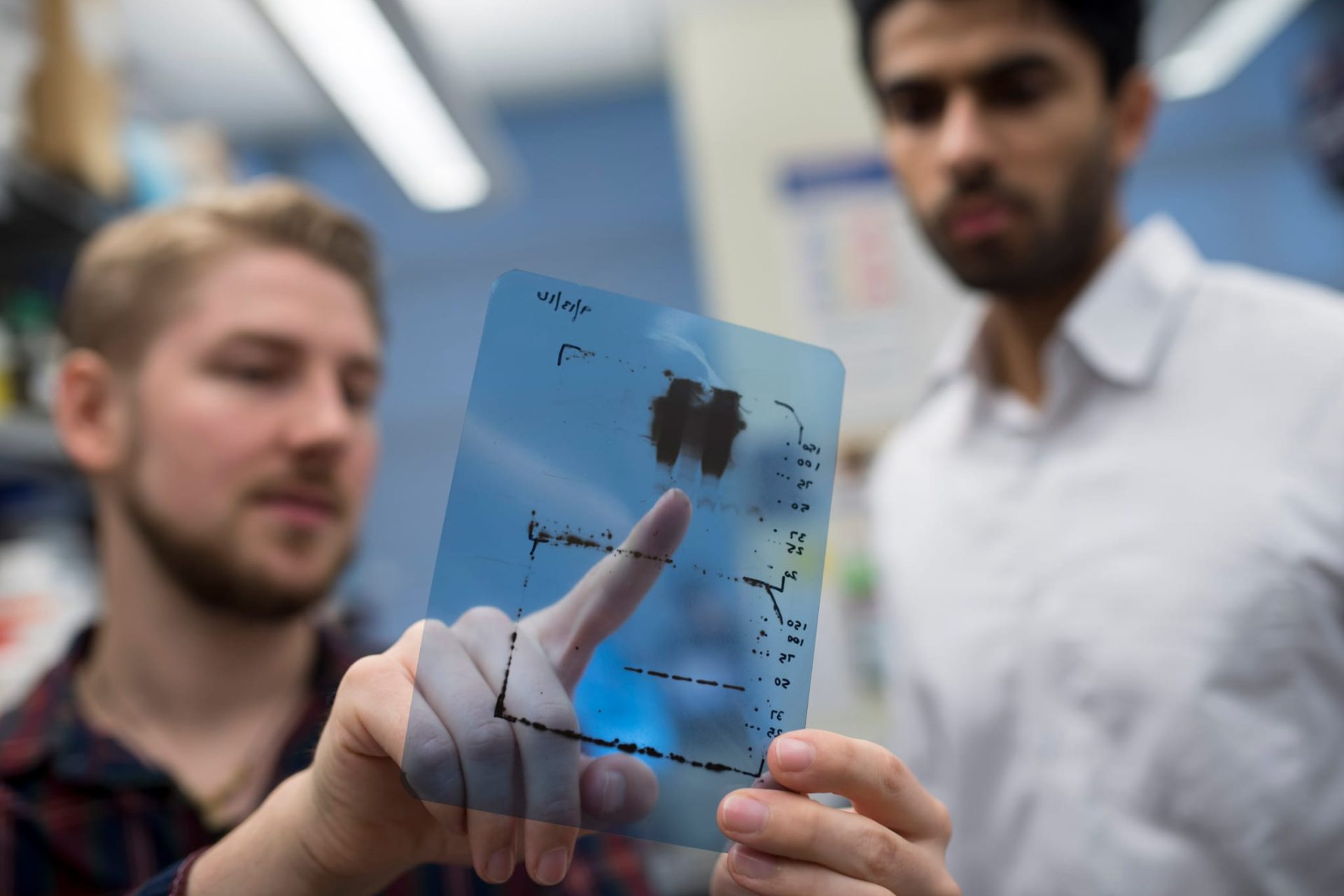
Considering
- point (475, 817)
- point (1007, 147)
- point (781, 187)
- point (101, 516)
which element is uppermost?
point (781, 187)

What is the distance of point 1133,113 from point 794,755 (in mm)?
1123

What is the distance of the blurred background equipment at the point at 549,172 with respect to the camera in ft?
5.60

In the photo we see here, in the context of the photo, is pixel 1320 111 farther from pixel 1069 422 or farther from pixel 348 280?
pixel 348 280

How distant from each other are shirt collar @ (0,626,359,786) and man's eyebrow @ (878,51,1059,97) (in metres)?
0.96

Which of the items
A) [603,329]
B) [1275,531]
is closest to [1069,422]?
[1275,531]

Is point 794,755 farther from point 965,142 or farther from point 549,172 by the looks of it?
point 549,172

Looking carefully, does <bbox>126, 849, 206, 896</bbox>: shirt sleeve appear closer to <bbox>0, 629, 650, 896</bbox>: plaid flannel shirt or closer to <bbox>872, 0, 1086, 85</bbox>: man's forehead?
<bbox>0, 629, 650, 896</bbox>: plaid flannel shirt

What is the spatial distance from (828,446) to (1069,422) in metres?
0.75

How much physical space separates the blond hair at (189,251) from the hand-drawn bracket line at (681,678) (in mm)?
714

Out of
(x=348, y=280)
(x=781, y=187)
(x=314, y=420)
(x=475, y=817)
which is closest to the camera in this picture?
(x=475, y=817)

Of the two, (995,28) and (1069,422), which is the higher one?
(995,28)

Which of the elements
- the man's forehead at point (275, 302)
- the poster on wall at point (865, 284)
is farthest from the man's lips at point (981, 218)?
the poster on wall at point (865, 284)

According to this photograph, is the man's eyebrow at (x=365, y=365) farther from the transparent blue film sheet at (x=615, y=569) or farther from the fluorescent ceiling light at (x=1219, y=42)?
the fluorescent ceiling light at (x=1219, y=42)

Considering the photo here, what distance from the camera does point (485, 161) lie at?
7.68 feet
